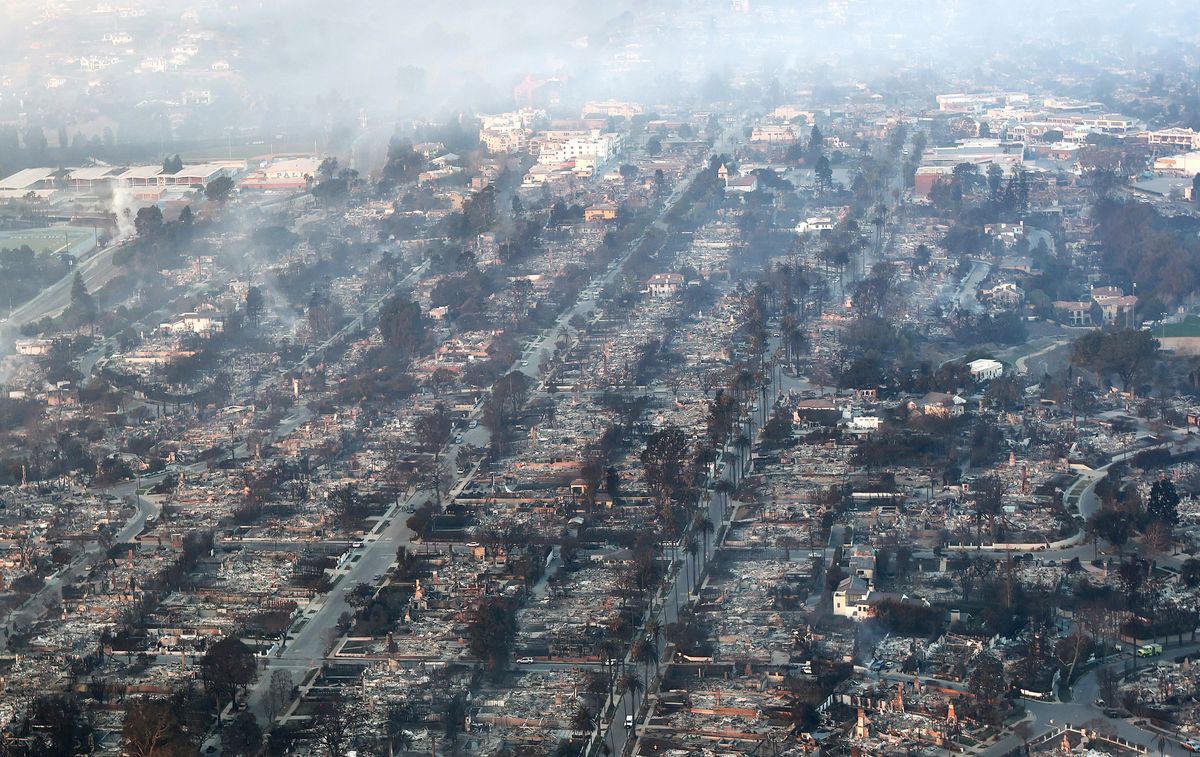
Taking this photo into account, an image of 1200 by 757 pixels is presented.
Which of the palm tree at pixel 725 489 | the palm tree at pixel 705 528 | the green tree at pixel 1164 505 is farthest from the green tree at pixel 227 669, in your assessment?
the green tree at pixel 1164 505

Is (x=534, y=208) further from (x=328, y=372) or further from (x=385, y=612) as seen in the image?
(x=385, y=612)

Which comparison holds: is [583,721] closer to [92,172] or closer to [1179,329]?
[1179,329]

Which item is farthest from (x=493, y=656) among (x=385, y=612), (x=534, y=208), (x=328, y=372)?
(x=534, y=208)

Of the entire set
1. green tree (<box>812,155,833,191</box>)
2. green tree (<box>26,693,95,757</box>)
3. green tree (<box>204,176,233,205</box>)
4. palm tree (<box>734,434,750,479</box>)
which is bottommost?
green tree (<box>812,155,833,191</box>)

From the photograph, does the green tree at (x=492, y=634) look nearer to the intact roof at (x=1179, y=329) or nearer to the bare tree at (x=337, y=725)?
the bare tree at (x=337, y=725)

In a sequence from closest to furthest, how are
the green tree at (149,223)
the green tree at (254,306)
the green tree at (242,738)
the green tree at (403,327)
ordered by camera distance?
the green tree at (242,738) → the green tree at (403,327) → the green tree at (254,306) → the green tree at (149,223)

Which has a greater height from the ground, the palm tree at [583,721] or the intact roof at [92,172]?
the palm tree at [583,721]

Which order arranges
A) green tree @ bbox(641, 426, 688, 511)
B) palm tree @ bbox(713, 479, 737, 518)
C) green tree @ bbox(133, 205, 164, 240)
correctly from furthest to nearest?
green tree @ bbox(133, 205, 164, 240), palm tree @ bbox(713, 479, 737, 518), green tree @ bbox(641, 426, 688, 511)

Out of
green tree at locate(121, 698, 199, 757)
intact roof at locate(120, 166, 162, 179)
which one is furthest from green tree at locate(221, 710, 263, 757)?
intact roof at locate(120, 166, 162, 179)

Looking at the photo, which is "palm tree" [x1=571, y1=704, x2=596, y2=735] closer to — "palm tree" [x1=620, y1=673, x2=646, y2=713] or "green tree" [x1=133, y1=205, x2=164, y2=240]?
"palm tree" [x1=620, y1=673, x2=646, y2=713]

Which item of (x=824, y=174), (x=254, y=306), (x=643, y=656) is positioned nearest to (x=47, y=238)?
(x=254, y=306)
